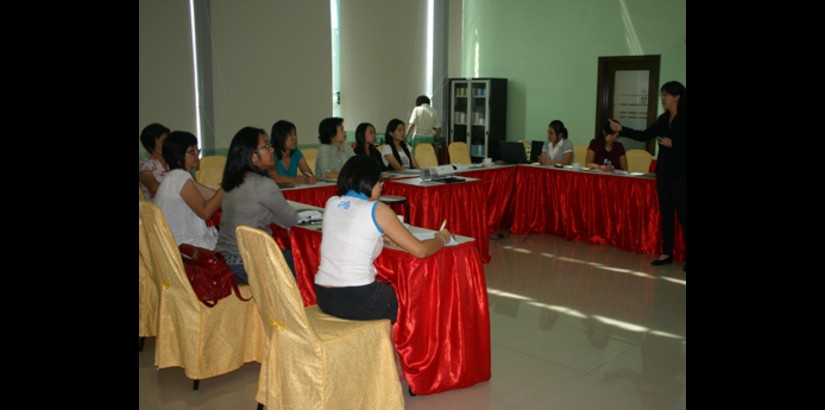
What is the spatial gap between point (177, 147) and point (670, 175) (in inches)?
150

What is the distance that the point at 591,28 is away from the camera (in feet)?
29.0

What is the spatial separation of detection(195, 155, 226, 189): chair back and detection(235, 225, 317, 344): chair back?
3445 millimetres

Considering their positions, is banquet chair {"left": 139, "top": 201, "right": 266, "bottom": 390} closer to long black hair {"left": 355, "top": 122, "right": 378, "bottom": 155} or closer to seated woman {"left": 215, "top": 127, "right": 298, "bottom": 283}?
seated woman {"left": 215, "top": 127, "right": 298, "bottom": 283}

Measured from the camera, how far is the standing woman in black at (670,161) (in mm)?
4930

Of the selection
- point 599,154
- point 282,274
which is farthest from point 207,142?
point 282,274

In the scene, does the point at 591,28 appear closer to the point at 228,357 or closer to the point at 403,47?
the point at 403,47

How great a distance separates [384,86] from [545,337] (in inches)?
242

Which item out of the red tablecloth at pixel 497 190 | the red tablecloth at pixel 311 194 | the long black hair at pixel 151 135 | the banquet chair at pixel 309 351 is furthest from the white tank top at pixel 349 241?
the red tablecloth at pixel 497 190

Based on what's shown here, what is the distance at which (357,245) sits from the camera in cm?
257


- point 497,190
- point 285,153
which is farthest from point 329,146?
point 497,190

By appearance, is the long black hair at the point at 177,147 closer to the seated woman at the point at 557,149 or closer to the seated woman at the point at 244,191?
the seated woman at the point at 244,191

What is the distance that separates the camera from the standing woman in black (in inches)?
194

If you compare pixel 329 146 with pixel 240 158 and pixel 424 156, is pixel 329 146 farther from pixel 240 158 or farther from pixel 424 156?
pixel 240 158

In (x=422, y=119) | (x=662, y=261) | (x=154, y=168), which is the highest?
(x=422, y=119)
